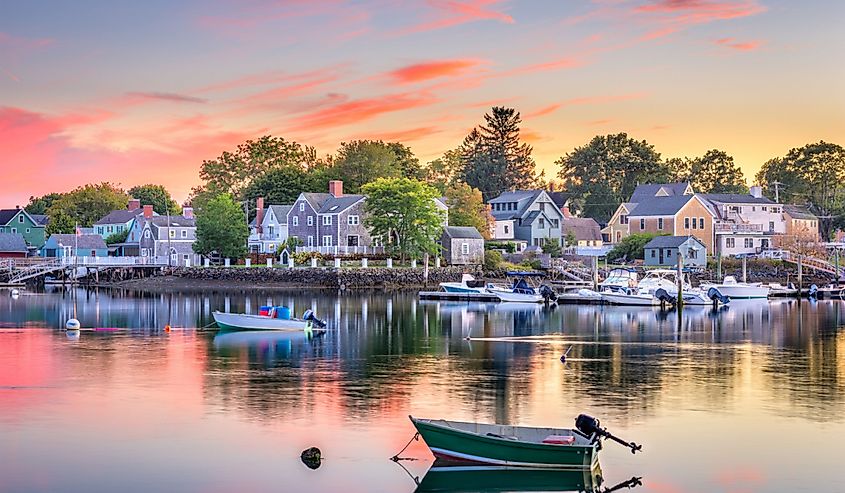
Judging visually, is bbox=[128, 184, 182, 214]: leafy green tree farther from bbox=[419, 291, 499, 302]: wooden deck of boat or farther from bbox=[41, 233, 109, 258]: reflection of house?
bbox=[419, 291, 499, 302]: wooden deck of boat

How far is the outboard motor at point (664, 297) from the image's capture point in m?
78.8

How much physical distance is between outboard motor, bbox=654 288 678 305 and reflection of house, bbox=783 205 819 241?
148ft

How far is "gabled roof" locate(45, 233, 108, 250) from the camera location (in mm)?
135875

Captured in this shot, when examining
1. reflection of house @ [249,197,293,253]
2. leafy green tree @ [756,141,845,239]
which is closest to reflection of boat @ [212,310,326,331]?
reflection of house @ [249,197,293,253]

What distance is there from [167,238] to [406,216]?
1494 inches

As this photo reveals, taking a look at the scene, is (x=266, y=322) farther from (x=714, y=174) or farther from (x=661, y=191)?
(x=714, y=174)

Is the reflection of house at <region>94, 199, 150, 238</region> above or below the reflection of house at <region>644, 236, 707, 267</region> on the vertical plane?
above

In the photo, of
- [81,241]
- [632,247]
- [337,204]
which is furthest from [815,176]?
[81,241]

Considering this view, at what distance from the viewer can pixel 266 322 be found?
55938 millimetres

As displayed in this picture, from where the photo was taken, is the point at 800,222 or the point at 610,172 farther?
the point at 610,172

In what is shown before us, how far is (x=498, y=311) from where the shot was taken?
75.2 m

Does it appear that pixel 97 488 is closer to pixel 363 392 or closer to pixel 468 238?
pixel 363 392

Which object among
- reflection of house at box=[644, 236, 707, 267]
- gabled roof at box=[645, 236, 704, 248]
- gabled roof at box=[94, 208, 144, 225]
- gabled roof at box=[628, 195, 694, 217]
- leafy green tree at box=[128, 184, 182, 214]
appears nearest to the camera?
gabled roof at box=[645, 236, 704, 248]

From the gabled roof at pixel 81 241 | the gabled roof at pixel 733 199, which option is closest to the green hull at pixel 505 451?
the gabled roof at pixel 733 199
